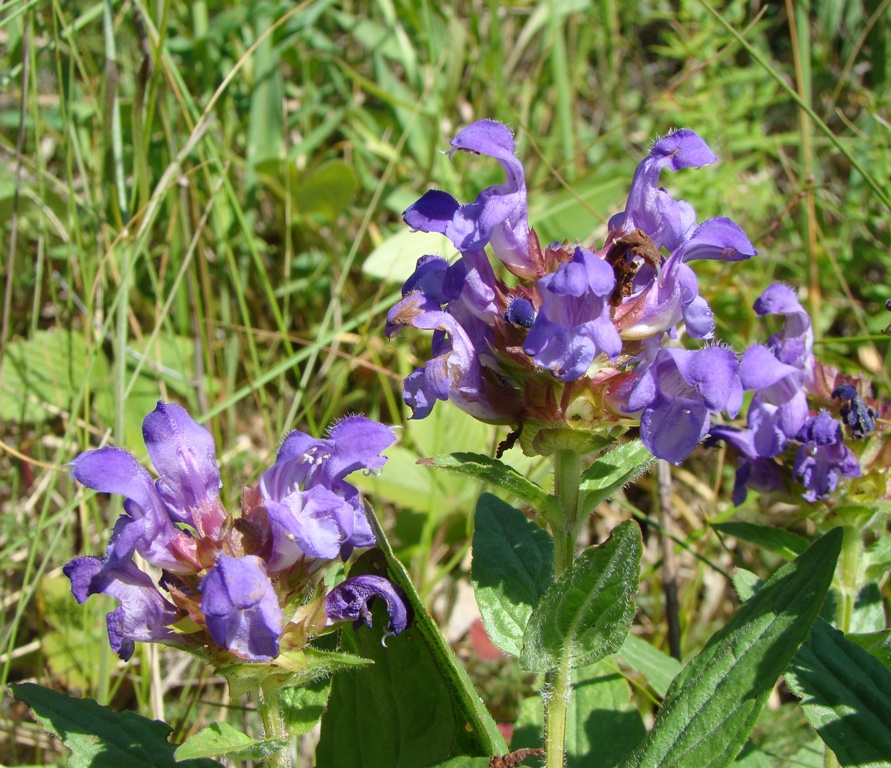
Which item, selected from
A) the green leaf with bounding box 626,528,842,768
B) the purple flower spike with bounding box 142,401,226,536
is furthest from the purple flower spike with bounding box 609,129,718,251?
the purple flower spike with bounding box 142,401,226,536

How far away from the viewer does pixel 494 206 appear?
165 centimetres

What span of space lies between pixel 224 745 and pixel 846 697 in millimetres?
1164

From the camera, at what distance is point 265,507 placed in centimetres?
161

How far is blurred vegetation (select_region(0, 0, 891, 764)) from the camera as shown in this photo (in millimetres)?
3021

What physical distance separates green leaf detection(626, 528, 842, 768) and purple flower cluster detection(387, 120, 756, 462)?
0.30 metres

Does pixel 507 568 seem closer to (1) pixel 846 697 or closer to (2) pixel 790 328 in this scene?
(1) pixel 846 697

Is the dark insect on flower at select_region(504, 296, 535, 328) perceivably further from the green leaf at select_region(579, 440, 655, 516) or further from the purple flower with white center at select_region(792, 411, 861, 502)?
the purple flower with white center at select_region(792, 411, 861, 502)

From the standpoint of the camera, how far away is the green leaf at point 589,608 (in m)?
1.59

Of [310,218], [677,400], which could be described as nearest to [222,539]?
[677,400]

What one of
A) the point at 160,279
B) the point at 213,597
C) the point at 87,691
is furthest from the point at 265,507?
the point at 160,279

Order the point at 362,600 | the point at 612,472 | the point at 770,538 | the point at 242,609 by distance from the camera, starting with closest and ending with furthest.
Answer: the point at 242,609, the point at 362,600, the point at 612,472, the point at 770,538

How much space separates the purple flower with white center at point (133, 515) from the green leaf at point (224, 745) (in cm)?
29

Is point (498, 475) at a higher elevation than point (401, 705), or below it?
higher

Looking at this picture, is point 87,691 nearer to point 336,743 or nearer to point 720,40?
point 336,743
